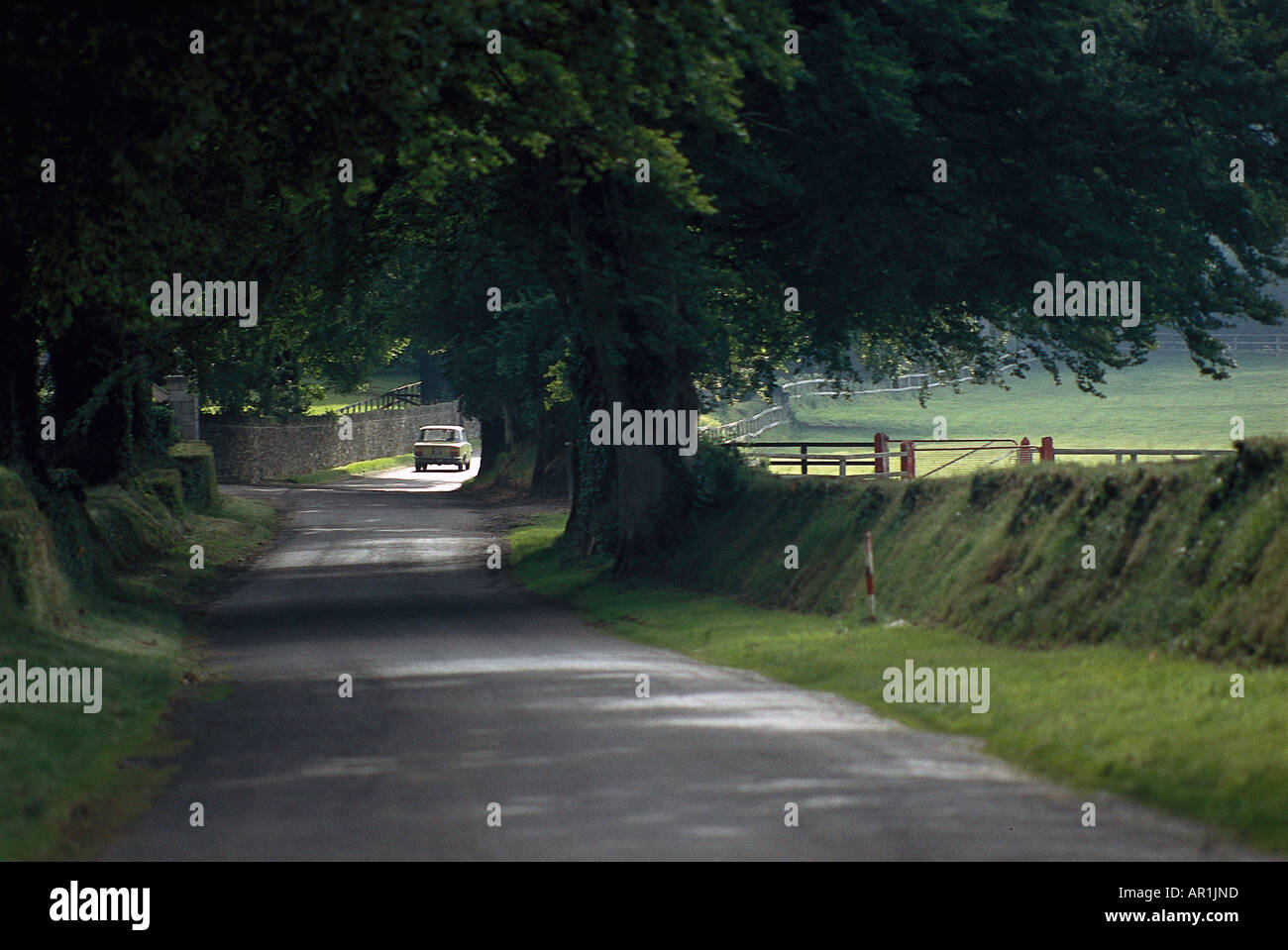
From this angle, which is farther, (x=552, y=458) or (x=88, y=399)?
(x=552, y=458)

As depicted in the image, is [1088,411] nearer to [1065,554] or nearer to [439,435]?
[439,435]

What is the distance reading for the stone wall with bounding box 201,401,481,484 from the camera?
2847 inches

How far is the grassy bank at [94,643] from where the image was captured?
11.5m

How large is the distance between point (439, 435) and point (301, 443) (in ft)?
30.9

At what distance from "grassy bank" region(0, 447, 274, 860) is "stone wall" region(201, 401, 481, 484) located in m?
29.9

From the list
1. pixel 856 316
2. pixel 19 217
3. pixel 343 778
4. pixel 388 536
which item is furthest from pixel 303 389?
pixel 343 778

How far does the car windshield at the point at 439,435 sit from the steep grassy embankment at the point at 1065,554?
59.7m

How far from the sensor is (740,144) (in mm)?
27328

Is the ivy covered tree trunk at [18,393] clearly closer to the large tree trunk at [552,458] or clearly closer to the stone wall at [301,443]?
the large tree trunk at [552,458]

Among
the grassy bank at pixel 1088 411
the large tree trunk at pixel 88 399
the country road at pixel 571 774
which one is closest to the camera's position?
the country road at pixel 571 774

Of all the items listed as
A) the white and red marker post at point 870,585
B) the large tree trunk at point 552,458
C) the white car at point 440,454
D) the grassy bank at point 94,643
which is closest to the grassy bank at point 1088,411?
the white car at point 440,454

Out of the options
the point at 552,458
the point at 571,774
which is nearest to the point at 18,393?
the point at 571,774

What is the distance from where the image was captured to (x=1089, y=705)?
1358 centimetres

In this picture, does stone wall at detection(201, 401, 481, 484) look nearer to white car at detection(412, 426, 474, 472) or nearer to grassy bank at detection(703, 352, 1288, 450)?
white car at detection(412, 426, 474, 472)
